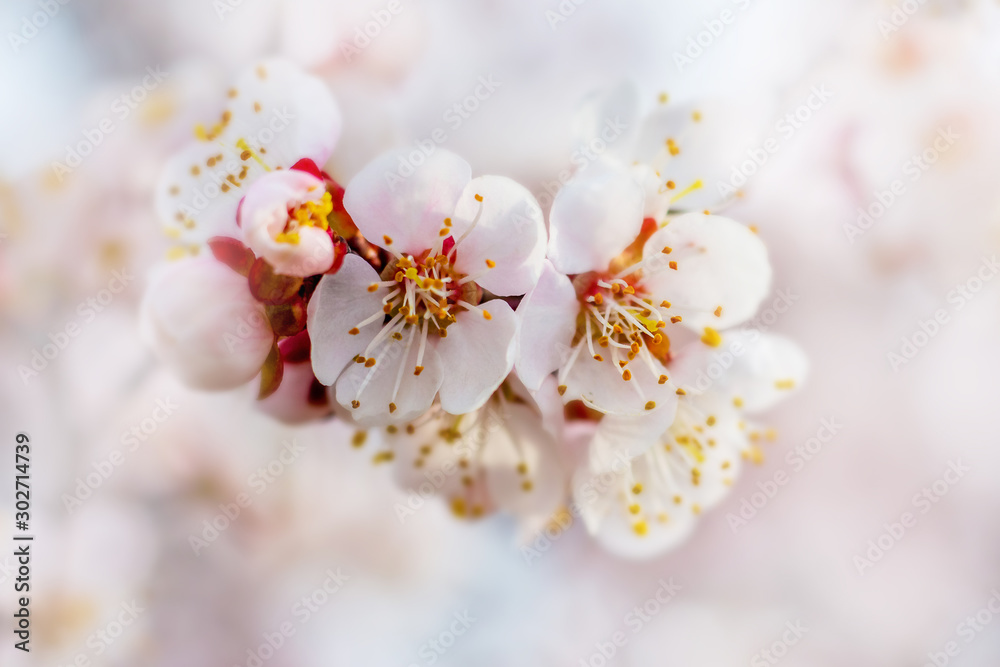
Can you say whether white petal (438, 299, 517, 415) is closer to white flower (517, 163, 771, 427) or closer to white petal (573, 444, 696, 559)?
white flower (517, 163, 771, 427)

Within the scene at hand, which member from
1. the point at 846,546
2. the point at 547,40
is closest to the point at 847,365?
the point at 846,546

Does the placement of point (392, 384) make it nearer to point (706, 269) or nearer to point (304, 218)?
point (304, 218)

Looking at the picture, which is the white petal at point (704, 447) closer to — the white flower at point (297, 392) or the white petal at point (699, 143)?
the white petal at point (699, 143)

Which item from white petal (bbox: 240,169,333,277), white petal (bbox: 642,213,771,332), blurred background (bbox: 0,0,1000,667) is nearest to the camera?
white petal (bbox: 240,169,333,277)

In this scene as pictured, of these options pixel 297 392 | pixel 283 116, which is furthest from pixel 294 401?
pixel 283 116

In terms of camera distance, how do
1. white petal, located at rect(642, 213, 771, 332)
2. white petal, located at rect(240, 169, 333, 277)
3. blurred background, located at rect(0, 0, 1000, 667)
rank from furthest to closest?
blurred background, located at rect(0, 0, 1000, 667) → white petal, located at rect(642, 213, 771, 332) → white petal, located at rect(240, 169, 333, 277)

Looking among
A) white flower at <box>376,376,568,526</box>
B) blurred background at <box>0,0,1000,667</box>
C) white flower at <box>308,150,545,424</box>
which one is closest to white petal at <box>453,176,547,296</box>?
white flower at <box>308,150,545,424</box>
